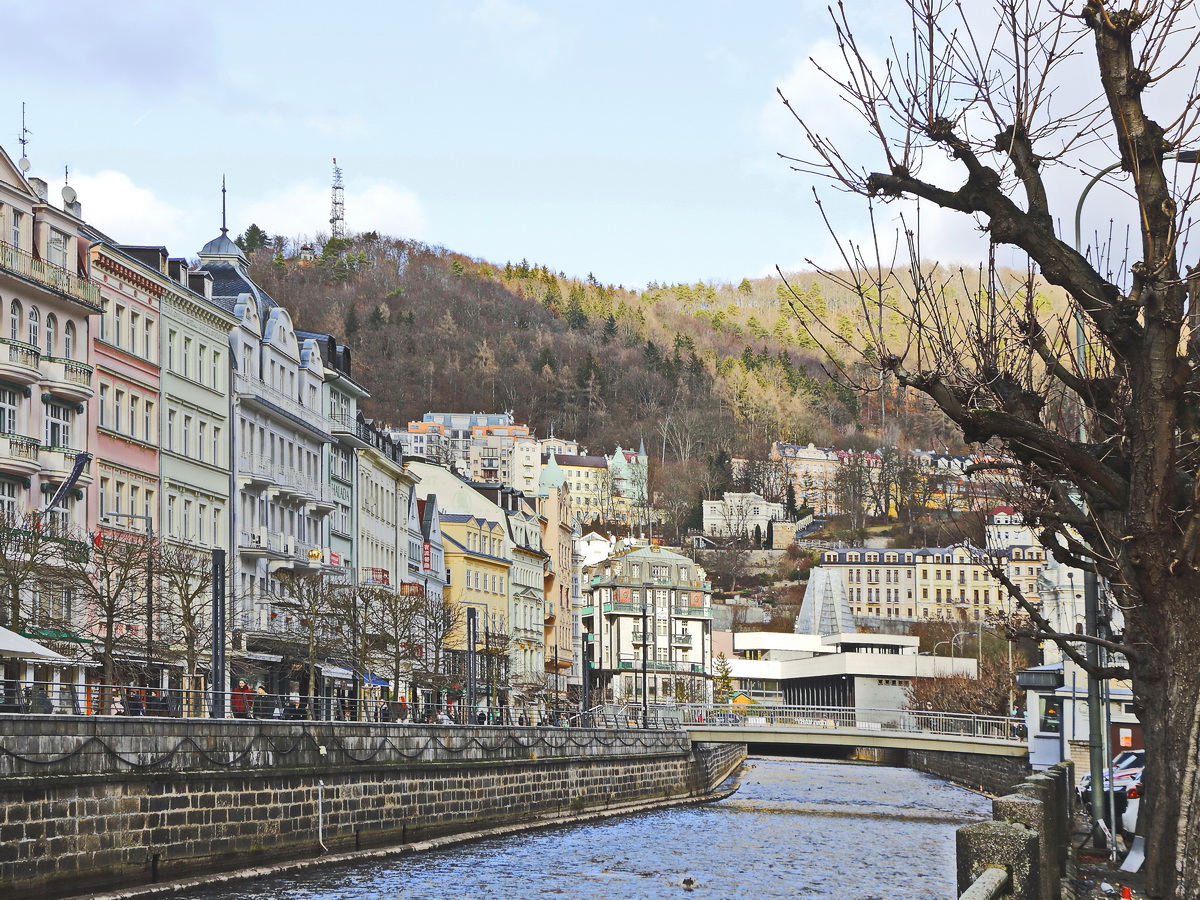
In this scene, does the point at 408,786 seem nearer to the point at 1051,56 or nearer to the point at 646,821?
the point at 646,821

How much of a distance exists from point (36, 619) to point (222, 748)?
10355 mm

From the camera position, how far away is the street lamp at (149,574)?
135 feet

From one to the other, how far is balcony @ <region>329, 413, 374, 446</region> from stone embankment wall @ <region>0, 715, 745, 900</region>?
24380 millimetres

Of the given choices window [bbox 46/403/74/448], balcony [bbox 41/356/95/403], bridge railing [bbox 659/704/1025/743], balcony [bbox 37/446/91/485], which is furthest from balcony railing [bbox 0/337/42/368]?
bridge railing [bbox 659/704/1025/743]

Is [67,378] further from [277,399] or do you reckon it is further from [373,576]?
[373,576]

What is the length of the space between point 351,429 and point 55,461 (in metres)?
31.3

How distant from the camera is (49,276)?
4656 centimetres

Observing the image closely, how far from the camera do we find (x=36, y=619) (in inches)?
1613

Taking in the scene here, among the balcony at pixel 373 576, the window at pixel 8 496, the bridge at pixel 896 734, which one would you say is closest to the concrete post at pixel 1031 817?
the window at pixel 8 496

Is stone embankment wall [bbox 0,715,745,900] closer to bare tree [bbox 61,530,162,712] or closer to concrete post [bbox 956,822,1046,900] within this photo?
bare tree [bbox 61,530,162,712]

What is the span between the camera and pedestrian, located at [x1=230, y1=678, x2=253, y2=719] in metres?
37.8

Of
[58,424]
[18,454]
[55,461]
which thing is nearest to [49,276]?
[58,424]

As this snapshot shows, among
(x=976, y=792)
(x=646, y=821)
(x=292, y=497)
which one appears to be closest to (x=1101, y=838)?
(x=646, y=821)

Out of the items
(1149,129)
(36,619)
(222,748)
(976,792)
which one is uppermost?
(1149,129)
